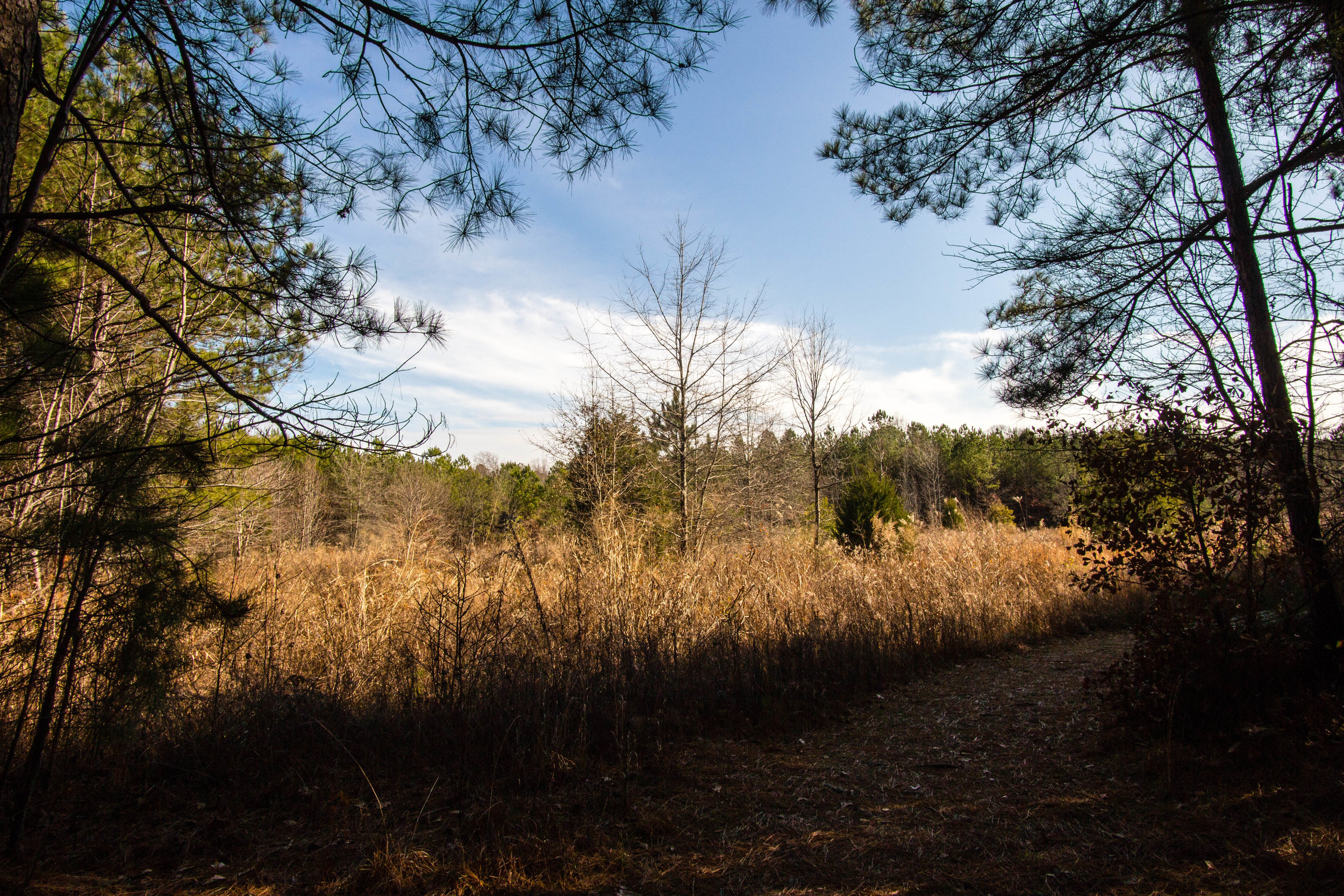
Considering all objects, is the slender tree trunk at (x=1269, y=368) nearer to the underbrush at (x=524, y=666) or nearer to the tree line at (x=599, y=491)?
the tree line at (x=599, y=491)

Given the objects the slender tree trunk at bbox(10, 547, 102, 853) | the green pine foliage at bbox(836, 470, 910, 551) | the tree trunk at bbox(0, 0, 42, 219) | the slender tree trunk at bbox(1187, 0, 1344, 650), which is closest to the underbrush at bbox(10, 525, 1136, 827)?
the slender tree trunk at bbox(10, 547, 102, 853)

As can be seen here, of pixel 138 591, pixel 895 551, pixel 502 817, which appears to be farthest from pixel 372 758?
pixel 895 551

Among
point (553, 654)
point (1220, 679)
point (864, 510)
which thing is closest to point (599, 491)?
point (553, 654)

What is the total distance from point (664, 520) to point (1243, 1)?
27.0 ft

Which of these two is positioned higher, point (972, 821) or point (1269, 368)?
point (1269, 368)

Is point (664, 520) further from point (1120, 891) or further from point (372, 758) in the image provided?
point (1120, 891)

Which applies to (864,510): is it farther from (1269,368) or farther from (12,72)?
(12,72)

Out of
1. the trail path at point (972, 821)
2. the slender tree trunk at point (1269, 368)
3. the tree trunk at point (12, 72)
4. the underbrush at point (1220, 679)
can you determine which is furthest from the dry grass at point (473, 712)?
the slender tree trunk at point (1269, 368)

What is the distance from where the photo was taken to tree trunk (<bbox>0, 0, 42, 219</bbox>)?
5.85 ft

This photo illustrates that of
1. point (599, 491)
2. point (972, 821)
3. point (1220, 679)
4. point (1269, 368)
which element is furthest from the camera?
point (599, 491)

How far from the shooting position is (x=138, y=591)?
3010 mm

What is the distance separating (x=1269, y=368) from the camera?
3.81 metres

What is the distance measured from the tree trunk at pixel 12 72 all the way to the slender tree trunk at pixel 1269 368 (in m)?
5.20

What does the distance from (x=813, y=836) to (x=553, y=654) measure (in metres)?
2.25
